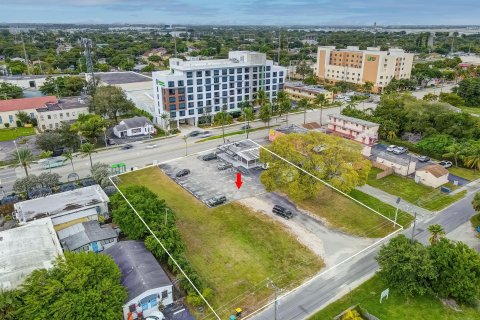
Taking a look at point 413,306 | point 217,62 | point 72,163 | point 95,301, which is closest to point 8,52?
point 217,62

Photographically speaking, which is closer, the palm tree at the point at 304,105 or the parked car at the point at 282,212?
the parked car at the point at 282,212

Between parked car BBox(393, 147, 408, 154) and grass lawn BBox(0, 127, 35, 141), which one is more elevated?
parked car BBox(393, 147, 408, 154)

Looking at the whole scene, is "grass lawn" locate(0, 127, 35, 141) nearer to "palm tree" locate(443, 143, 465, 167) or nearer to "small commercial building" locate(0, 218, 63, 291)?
"small commercial building" locate(0, 218, 63, 291)

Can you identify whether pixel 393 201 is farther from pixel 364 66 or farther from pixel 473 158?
pixel 364 66

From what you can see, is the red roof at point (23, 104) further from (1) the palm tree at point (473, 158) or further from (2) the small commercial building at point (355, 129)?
(1) the palm tree at point (473, 158)

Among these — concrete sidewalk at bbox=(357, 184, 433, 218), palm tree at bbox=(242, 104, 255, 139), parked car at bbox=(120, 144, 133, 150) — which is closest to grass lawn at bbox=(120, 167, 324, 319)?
concrete sidewalk at bbox=(357, 184, 433, 218)

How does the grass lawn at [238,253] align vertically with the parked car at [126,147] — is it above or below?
below

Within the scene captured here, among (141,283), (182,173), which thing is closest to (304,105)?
(182,173)

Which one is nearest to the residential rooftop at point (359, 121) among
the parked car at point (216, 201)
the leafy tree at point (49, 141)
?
the parked car at point (216, 201)
